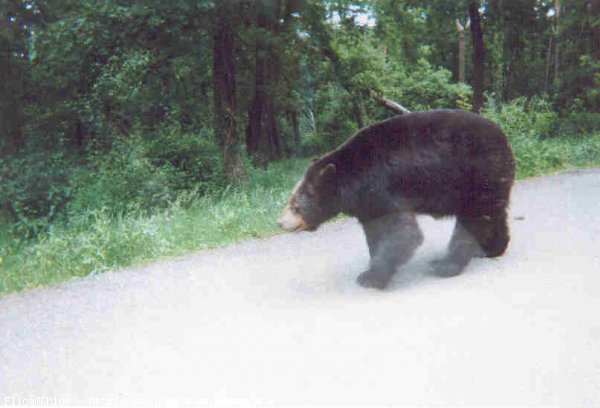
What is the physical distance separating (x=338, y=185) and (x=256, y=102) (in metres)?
14.0

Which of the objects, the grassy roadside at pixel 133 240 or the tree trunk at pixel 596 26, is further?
the tree trunk at pixel 596 26

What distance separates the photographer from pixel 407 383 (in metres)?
2.82

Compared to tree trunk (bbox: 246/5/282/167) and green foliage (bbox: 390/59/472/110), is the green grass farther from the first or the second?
green foliage (bbox: 390/59/472/110)

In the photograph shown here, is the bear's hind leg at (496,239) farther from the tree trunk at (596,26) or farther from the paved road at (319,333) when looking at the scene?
the tree trunk at (596,26)

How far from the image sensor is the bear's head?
4.70 m

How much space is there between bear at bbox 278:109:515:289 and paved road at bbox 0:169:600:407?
16.8 inches

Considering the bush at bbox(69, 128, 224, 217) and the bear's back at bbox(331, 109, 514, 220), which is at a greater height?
the bear's back at bbox(331, 109, 514, 220)

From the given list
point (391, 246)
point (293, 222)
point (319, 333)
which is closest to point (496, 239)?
point (391, 246)

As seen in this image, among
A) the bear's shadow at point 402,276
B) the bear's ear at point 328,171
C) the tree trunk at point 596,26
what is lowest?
the bear's shadow at point 402,276

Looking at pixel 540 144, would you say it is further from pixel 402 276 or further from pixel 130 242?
pixel 130 242

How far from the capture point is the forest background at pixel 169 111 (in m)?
7.40

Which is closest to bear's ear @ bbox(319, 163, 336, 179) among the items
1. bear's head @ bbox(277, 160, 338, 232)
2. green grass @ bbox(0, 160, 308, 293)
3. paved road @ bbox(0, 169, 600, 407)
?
A: bear's head @ bbox(277, 160, 338, 232)

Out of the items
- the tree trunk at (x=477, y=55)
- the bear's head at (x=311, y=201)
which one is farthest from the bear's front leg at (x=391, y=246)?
the tree trunk at (x=477, y=55)

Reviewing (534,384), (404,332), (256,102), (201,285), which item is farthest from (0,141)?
(534,384)
